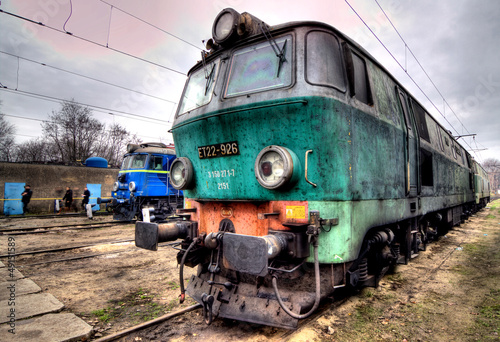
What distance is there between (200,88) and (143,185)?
10.1 metres

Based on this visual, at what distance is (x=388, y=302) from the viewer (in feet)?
12.7

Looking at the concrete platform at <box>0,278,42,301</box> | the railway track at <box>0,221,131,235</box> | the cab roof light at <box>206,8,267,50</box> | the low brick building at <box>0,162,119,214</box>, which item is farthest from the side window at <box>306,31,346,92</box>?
the low brick building at <box>0,162,119,214</box>

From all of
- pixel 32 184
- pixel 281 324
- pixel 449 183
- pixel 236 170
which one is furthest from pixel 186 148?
pixel 32 184

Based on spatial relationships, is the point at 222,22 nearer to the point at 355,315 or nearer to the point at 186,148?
the point at 186,148

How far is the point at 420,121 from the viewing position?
5.66m

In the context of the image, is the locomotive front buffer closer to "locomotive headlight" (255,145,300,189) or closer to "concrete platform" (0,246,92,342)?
"locomotive headlight" (255,145,300,189)

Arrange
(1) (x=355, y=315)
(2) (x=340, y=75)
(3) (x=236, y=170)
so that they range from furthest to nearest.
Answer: (1) (x=355, y=315)
(3) (x=236, y=170)
(2) (x=340, y=75)

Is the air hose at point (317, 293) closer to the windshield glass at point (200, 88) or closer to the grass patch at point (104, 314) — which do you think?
the windshield glass at point (200, 88)

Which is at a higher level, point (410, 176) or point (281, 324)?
point (410, 176)

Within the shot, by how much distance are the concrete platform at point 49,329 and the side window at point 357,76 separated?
3.77 m

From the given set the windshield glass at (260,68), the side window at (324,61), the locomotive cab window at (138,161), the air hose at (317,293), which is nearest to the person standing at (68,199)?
Result: the locomotive cab window at (138,161)

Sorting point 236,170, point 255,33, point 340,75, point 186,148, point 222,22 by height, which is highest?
point 222,22

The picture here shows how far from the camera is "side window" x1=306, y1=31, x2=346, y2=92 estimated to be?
286 cm

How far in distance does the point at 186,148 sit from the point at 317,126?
1847 millimetres
